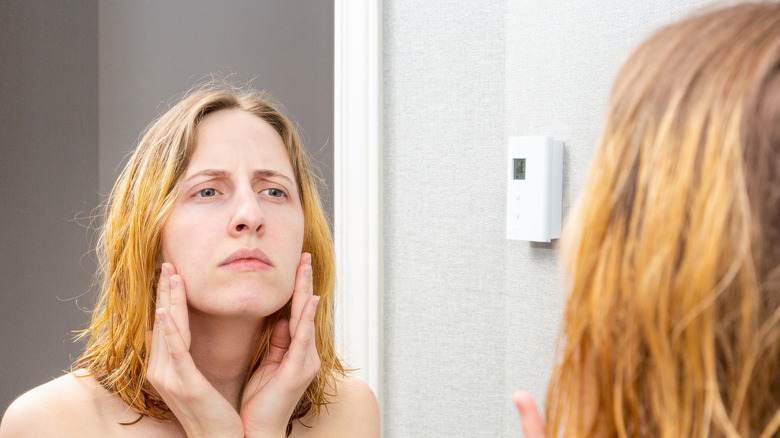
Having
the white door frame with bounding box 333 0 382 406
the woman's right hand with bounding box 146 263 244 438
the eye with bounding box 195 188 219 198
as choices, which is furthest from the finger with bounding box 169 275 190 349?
the white door frame with bounding box 333 0 382 406

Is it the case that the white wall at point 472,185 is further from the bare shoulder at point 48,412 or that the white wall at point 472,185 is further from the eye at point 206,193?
the bare shoulder at point 48,412

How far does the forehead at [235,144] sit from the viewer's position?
897mm

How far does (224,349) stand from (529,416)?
1.81 ft

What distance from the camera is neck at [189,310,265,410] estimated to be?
3.07 feet

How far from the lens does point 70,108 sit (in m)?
1.67

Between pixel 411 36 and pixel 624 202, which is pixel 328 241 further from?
pixel 624 202

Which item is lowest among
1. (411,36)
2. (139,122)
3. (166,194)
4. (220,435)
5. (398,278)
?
(220,435)

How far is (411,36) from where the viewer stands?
122 centimetres

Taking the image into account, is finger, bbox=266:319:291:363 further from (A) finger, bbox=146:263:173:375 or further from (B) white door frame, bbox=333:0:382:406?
(B) white door frame, bbox=333:0:382:406

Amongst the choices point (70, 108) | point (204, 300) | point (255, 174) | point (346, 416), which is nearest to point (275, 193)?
point (255, 174)

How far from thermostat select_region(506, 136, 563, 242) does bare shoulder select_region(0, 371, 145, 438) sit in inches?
23.3

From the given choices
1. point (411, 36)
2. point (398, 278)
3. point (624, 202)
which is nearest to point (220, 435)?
point (398, 278)

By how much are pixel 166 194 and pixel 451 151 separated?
1.60 ft

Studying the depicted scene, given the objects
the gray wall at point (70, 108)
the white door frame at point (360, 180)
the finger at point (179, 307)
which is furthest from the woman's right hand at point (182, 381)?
the gray wall at point (70, 108)
